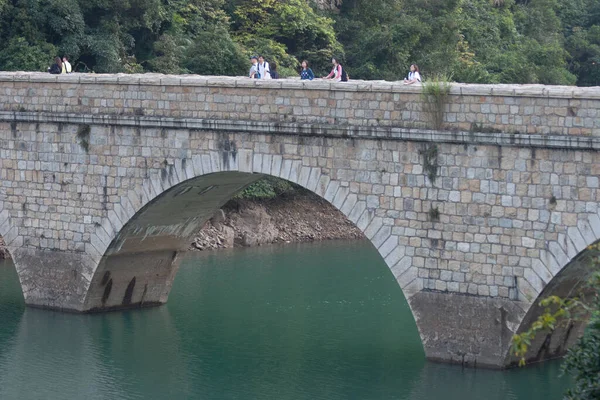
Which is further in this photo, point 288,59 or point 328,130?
point 288,59

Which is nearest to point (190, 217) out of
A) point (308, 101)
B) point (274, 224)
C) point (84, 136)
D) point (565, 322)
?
point (84, 136)

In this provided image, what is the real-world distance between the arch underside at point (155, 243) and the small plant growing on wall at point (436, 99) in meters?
3.76

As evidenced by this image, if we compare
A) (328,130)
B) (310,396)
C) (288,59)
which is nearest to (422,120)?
(328,130)

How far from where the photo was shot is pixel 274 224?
3203 cm

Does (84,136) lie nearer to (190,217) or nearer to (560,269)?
(190,217)

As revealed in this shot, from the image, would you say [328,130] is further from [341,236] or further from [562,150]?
[341,236]

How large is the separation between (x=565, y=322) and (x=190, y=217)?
8.23 meters

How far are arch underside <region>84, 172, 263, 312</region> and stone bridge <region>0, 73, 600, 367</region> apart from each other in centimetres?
4

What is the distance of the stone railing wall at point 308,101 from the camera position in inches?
616

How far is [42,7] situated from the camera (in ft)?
103

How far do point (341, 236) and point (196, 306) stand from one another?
33.5 ft

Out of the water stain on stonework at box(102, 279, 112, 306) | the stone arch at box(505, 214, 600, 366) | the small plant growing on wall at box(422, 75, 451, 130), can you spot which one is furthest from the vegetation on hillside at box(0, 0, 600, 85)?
the stone arch at box(505, 214, 600, 366)

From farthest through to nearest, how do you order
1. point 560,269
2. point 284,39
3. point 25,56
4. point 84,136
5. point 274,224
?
point 284,39
point 274,224
point 25,56
point 84,136
point 560,269

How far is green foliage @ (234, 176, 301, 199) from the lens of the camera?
32125 millimetres
